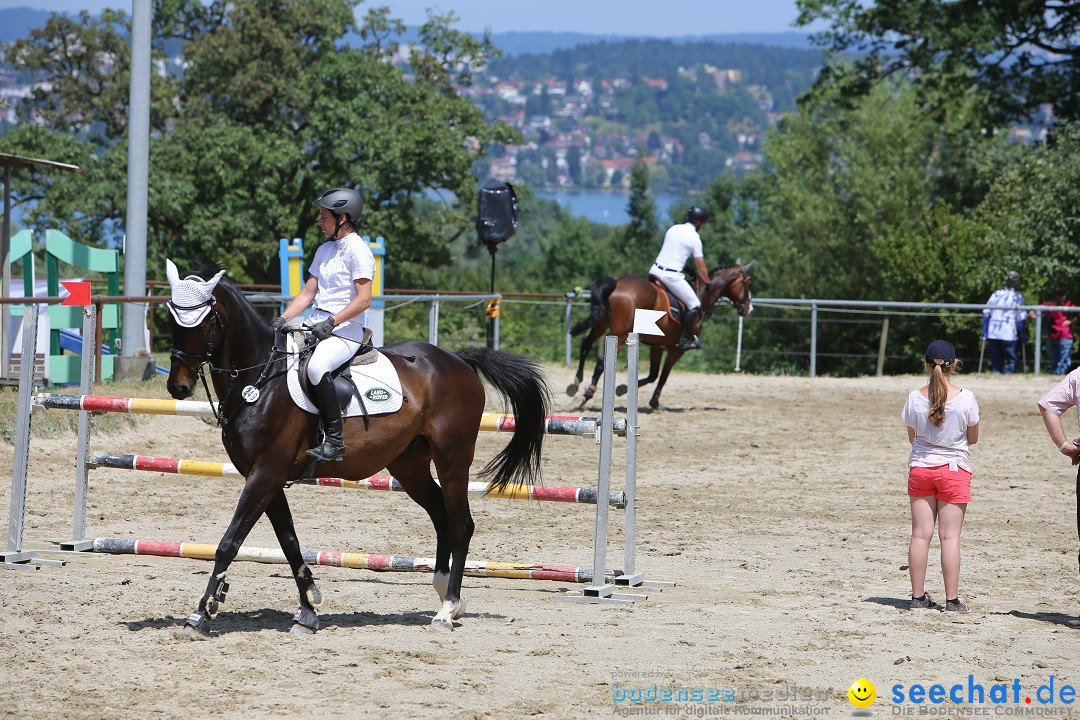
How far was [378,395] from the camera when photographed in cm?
699

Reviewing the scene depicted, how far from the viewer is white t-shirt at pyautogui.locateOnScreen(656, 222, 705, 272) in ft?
54.4

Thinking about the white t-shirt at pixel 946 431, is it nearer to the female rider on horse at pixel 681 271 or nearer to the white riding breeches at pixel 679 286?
the female rider on horse at pixel 681 271

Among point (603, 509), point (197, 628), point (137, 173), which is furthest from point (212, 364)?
point (137, 173)

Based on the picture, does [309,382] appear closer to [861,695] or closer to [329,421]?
[329,421]

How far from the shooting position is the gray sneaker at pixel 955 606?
7.55m

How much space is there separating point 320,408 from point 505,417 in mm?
1341

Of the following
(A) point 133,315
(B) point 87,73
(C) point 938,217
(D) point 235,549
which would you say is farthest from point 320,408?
(B) point 87,73

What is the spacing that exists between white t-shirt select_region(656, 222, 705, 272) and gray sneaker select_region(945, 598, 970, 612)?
9.31 meters

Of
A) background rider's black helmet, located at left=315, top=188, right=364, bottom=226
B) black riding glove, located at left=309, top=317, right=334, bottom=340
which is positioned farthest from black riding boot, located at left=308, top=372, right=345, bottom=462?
background rider's black helmet, located at left=315, top=188, right=364, bottom=226

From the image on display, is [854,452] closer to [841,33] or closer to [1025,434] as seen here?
[1025,434]

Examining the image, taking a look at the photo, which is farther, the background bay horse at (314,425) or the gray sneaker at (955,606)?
the gray sneaker at (955,606)

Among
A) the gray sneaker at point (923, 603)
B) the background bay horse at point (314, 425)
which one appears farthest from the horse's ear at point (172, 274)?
the gray sneaker at point (923, 603)

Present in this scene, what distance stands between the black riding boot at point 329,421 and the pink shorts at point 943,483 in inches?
135

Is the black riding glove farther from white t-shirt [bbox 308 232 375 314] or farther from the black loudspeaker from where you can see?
the black loudspeaker
